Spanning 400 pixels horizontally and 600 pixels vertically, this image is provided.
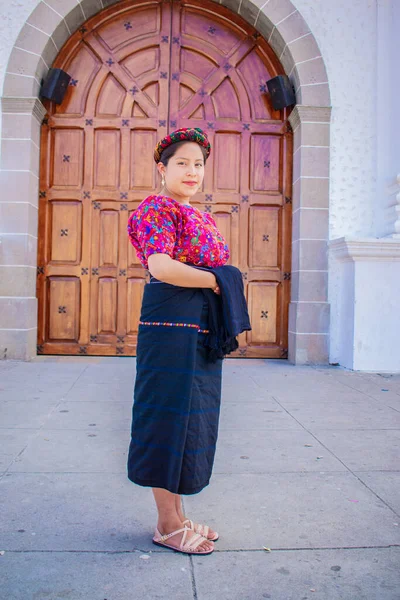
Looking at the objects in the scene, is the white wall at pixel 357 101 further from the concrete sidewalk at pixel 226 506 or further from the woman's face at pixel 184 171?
the woman's face at pixel 184 171

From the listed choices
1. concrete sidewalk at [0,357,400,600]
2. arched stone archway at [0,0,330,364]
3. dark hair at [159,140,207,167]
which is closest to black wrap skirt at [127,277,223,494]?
concrete sidewalk at [0,357,400,600]

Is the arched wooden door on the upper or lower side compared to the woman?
upper

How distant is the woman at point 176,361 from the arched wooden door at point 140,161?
4706 mm

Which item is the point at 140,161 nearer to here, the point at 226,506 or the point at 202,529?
the point at 226,506

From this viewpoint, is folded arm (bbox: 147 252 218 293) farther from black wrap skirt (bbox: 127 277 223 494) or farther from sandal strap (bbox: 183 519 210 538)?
sandal strap (bbox: 183 519 210 538)

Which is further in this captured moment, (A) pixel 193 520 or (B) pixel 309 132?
→ (B) pixel 309 132

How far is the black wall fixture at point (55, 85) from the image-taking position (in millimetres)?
6402

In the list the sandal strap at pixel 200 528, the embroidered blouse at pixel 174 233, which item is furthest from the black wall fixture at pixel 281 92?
the sandal strap at pixel 200 528

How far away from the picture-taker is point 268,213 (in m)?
6.78

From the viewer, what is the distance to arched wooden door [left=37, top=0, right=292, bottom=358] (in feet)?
21.7

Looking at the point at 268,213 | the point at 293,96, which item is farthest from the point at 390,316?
the point at 293,96

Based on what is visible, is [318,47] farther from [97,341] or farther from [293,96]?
[97,341]

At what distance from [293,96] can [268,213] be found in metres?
1.49

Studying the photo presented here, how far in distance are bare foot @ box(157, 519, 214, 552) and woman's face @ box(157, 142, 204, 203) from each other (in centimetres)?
121
